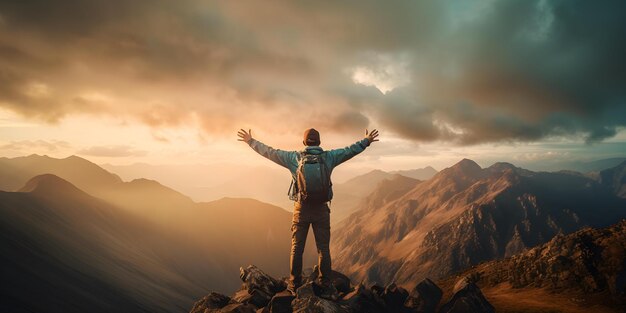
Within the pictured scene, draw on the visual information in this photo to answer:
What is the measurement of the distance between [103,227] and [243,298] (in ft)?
703

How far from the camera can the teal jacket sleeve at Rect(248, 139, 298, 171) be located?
11148 millimetres

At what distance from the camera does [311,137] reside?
436 inches

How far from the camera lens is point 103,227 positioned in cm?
19125

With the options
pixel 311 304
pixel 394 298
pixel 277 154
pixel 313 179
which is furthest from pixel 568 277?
pixel 277 154

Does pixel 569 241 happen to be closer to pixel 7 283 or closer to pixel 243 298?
pixel 243 298

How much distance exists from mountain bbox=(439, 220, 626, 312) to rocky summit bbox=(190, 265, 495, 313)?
1.65 meters

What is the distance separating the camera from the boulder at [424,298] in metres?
12.2

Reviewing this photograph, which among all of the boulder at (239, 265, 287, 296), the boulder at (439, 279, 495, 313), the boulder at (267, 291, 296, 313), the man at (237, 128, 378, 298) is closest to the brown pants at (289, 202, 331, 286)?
the man at (237, 128, 378, 298)

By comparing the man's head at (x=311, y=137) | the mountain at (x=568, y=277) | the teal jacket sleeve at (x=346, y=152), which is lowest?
the mountain at (x=568, y=277)

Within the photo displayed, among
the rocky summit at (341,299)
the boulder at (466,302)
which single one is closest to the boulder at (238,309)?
the rocky summit at (341,299)

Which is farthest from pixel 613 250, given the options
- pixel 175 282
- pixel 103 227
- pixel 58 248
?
pixel 103 227

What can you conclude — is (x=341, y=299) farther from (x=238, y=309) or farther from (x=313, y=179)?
(x=313, y=179)

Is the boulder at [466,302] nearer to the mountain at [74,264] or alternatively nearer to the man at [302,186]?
the man at [302,186]

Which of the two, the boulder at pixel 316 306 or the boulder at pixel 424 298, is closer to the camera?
the boulder at pixel 316 306
